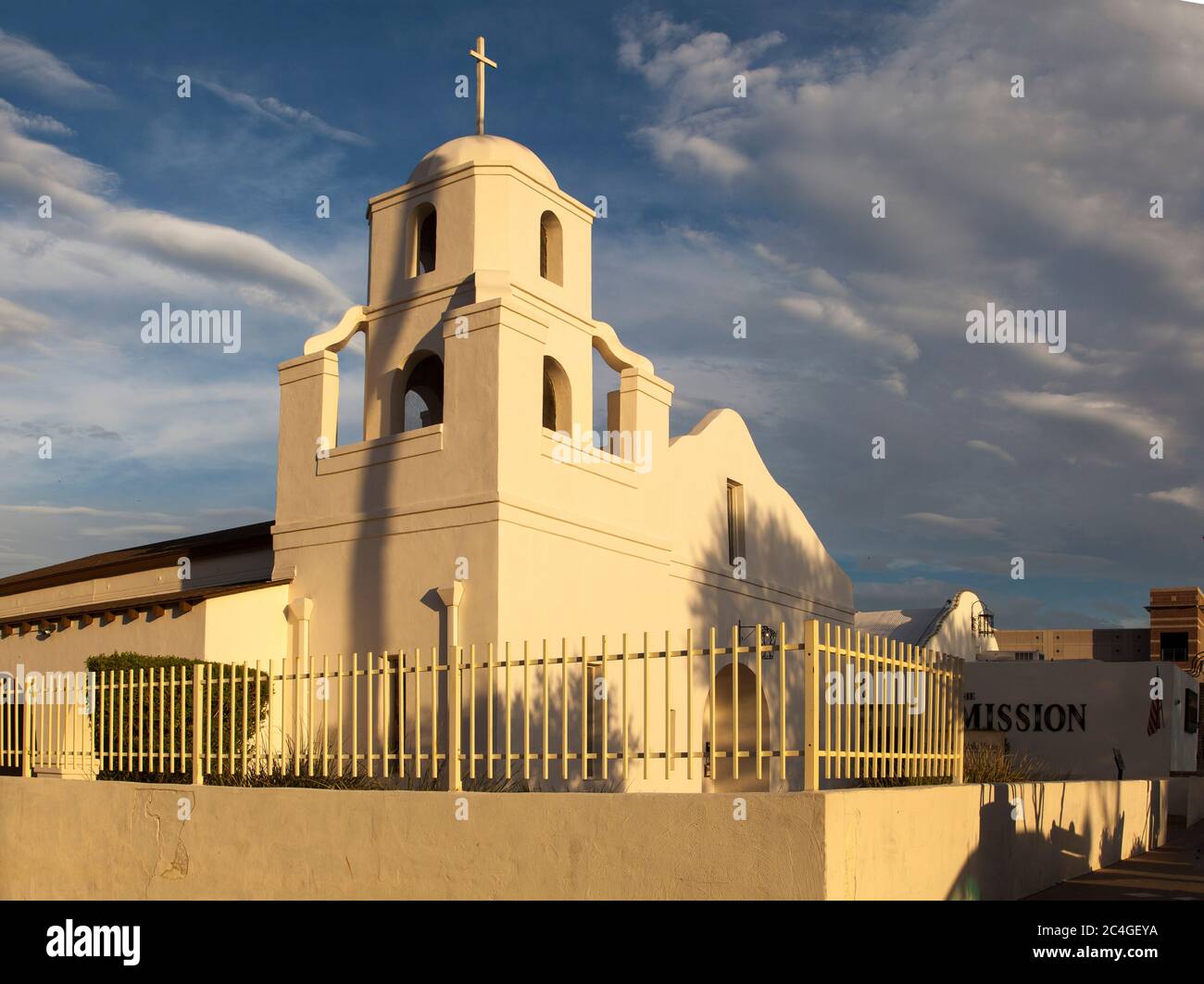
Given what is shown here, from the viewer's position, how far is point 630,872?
871cm

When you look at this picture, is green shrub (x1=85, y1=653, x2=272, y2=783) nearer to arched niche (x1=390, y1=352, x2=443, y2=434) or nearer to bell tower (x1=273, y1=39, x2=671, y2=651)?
bell tower (x1=273, y1=39, x2=671, y2=651)

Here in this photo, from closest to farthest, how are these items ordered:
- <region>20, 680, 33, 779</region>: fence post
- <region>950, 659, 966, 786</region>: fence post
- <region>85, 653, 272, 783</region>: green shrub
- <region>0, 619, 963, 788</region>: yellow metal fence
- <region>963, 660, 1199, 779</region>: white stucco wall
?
1. <region>0, 619, 963, 788</region>: yellow metal fence
2. <region>950, 659, 966, 786</region>: fence post
3. <region>85, 653, 272, 783</region>: green shrub
4. <region>20, 680, 33, 779</region>: fence post
5. <region>963, 660, 1199, 779</region>: white stucco wall

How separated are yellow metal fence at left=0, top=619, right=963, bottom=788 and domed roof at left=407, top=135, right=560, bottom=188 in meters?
7.03

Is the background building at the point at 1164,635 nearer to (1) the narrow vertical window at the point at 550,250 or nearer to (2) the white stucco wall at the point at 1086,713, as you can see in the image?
(2) the white stucco wall at the point at 1086,713

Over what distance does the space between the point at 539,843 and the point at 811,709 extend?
2415 mm

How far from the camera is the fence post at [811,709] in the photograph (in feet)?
27.1

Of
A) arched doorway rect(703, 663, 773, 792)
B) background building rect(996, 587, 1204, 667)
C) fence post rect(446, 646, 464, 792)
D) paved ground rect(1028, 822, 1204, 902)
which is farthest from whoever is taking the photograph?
background building rect(996, 587, 1204, 667)

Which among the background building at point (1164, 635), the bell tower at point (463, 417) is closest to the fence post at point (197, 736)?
the bell tower at point (463, 417)

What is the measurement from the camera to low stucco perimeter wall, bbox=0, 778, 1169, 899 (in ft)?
26.7

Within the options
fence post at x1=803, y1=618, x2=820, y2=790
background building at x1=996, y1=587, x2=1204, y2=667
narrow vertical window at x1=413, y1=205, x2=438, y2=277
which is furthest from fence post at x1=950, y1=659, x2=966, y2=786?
background building at x1=996, y1=587, x2=1204, y2=667

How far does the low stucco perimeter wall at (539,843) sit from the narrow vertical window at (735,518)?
27.3 ft

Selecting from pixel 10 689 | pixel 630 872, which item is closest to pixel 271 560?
pixel 10 689
